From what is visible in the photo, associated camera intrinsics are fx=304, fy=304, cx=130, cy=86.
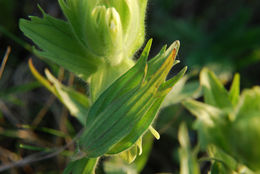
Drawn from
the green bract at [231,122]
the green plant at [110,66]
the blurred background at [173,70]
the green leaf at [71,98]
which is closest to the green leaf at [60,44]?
the green plant at [110,66]

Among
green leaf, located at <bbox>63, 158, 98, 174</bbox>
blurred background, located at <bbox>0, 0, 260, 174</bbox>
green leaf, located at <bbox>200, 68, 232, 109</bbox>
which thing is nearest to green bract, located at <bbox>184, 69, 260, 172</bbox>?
green leaf, located at <bbox>200, 68, 232, 109</bbox>

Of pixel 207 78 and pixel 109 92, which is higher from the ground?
pixel 109 92

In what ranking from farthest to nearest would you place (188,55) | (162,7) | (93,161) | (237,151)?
(162,7), (188,55), (237,151), (93,161)

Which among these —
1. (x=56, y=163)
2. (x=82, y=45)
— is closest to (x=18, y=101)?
(x=56, y=163)

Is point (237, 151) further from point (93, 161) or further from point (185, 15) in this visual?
point (185, 15)

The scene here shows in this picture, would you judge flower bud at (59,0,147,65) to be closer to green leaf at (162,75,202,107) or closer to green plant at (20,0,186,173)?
green plant at (20,0,186,173)

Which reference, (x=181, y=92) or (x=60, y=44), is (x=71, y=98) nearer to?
(x=60, y=44)
